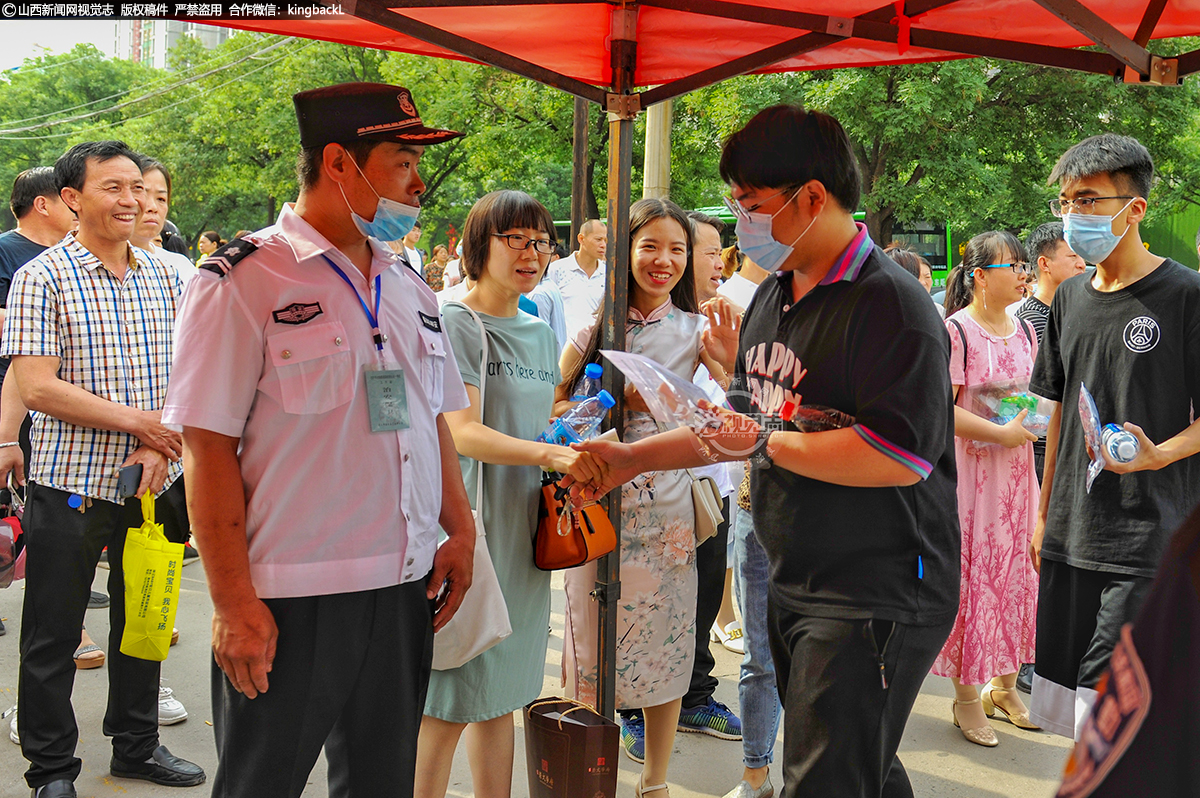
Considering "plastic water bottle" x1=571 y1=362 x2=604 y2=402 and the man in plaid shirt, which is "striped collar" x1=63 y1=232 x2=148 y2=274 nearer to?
the man in plaid shirt

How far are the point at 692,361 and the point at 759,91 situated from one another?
13976 mm

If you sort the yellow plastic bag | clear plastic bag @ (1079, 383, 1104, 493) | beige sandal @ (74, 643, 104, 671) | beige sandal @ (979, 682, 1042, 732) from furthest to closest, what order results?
beige sandal @ (74, 643, 104, 671) → beige sandal @ (979, 682, 1042, 732) → the yellow plastic bag → clear plastic bag @ (1079, 383, 1104, 493)

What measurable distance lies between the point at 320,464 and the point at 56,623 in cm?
184

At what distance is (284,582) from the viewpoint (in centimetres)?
200

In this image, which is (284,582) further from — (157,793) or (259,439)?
(157,793)

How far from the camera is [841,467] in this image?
6.48ft

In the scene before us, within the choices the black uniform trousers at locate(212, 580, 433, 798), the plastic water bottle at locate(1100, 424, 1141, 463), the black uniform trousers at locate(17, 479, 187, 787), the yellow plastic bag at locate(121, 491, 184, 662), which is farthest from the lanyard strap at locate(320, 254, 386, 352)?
the plastic water bottle at locate(1100, 424, 1141, 463)

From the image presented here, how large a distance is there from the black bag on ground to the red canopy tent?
288 mm

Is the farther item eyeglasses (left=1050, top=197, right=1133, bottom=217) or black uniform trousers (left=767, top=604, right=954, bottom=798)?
eyeglasses (left=1050, top=197, right=1133, bottom=217)

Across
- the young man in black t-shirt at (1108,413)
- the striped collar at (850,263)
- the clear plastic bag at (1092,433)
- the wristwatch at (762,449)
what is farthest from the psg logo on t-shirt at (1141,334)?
the wristwatch at (762,449)

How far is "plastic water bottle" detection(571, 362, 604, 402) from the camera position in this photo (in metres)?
3.23

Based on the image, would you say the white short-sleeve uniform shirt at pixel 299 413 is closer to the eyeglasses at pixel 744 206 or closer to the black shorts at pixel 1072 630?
the eyeglasses at pixel 744 206

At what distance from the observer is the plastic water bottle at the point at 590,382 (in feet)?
10.6

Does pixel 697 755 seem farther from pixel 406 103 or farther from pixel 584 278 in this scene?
pixel 584 278
